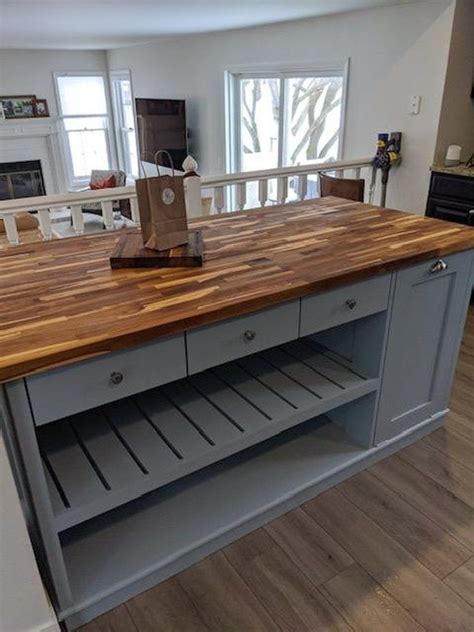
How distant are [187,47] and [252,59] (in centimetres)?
135

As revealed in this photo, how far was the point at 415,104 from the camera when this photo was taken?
3648 millimetres

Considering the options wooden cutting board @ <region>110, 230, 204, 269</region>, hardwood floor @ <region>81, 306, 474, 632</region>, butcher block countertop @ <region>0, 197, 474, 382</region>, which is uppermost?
wooden cutting board @ <region>110, 230, 204, 269</region>

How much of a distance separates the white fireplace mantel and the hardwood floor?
778cm

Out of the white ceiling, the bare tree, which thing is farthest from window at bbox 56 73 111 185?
the bare tree

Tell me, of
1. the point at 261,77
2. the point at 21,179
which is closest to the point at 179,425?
the point at 261,77

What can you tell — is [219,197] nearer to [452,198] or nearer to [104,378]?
[452,198]

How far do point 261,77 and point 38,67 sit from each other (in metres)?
4.35

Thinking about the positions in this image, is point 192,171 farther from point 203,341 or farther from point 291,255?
point 203,341

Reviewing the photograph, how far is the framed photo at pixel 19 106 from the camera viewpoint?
7.58m

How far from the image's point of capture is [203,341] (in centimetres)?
130

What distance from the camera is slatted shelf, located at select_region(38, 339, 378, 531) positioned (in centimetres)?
136

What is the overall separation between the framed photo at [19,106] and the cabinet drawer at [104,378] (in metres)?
7.85

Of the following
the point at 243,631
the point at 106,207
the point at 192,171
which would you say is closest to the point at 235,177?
the point at 192,171

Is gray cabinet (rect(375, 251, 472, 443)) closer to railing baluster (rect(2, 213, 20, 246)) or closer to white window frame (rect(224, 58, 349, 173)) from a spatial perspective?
railing baluster (rect(2, 213, 20, 246))
